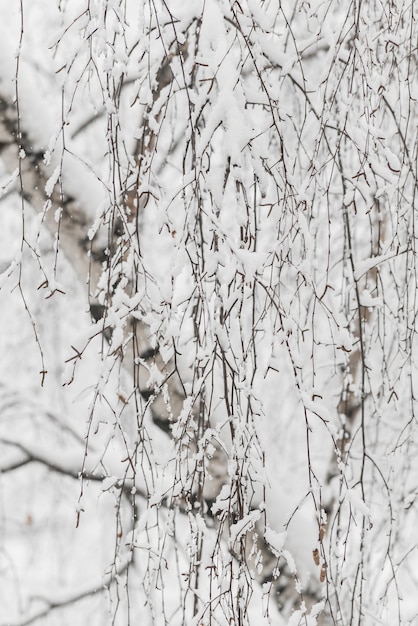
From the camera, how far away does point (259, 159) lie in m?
1.00

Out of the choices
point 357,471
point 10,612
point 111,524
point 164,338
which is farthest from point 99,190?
point 10,612

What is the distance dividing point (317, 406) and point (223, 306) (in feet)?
0.60

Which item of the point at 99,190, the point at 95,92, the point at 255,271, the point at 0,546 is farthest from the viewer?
the point at 0,546

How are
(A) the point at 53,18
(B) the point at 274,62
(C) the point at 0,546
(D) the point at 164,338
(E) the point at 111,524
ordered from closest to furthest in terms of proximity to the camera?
(D) the point at 164,338, (B) the point at 274,62, (C) the point at 0,546, (A) the point at 53,18, (E) the point at 111,524

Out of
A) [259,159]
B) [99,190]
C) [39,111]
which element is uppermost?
[39,111]

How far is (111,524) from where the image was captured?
3.46m

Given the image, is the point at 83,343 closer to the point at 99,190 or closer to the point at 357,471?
the point at 99,190

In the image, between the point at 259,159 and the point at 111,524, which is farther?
the point at 111,524

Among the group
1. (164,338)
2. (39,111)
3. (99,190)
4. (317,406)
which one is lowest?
(317,406)

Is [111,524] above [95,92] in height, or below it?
below

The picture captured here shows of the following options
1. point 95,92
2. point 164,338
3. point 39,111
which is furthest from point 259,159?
point 95,92

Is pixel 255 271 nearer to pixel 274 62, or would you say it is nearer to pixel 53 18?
pixel 274 62

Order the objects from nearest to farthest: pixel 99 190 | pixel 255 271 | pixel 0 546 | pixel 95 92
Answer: pixel 255 271
pixel 99 190
pixel 95 92
pixel 0 546

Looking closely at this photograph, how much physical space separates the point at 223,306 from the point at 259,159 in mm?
206
